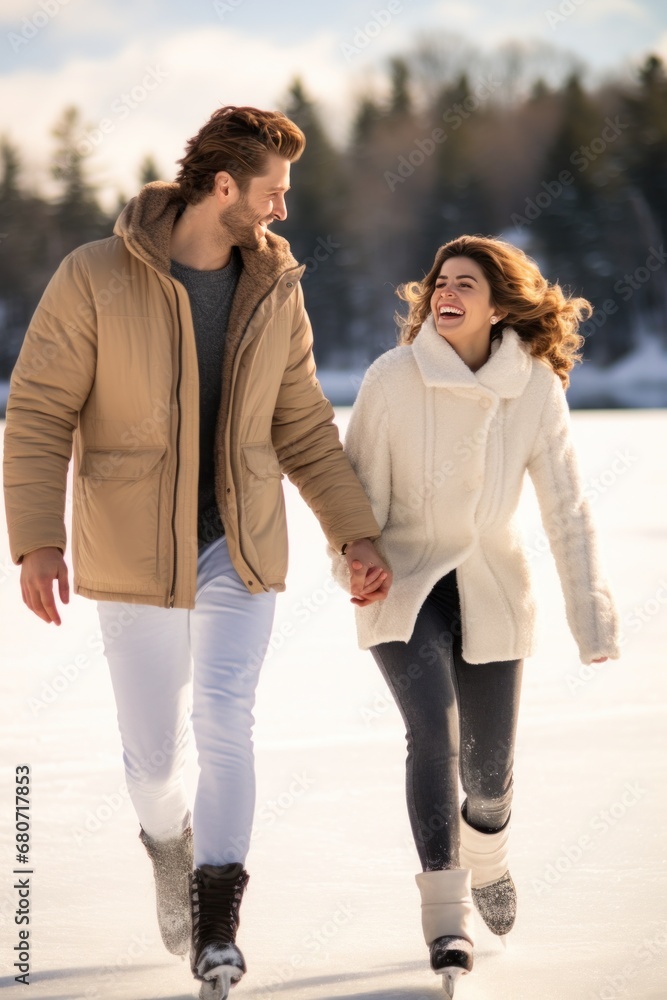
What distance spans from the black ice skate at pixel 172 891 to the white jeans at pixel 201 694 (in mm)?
51

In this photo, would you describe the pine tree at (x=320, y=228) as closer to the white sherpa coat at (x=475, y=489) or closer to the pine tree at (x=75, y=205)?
the pine tree at (x=75, y=205)

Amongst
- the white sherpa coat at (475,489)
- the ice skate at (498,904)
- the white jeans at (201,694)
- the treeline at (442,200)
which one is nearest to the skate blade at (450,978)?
the ice skate at (498,904)

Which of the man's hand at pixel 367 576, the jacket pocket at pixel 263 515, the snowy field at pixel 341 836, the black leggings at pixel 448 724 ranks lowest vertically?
the snowy field at pixel 341 836

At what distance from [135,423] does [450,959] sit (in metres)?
1.05

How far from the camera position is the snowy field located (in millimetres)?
2537

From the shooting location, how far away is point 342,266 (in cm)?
4303

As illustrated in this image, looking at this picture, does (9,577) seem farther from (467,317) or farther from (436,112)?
(436,112)

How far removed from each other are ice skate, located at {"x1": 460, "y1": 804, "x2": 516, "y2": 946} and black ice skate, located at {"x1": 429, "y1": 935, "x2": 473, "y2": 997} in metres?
0.29

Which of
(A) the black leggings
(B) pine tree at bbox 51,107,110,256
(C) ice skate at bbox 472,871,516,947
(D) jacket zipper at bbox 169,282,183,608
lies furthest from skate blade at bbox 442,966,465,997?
(B) pine tree at bbox 51,107,110,256

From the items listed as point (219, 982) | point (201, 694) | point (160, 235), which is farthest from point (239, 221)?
point (219, 982)

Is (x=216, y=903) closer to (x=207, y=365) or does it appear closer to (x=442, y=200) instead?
(x=207, y=365)

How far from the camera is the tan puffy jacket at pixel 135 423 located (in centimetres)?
244

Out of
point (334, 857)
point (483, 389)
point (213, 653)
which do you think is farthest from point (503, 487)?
point (334, 857)

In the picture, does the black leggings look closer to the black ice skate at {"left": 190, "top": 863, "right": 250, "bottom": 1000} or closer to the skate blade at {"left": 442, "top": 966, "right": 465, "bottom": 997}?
the skate blade at {"left": 442, "top": 966, "right": 465, "bottom": 997}
